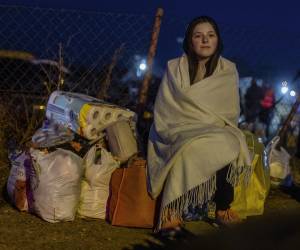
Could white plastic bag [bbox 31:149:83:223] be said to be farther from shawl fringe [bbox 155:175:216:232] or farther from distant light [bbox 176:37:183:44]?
distant light [bbox 176:37:183:44]

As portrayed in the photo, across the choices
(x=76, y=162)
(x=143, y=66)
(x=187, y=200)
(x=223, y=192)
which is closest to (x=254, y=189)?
(x=223, y=192)

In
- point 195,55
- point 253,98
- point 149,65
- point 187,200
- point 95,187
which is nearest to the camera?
point 187,200

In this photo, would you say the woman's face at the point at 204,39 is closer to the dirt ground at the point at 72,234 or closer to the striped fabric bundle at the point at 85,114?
the striped fabric bundle at the point at 85,114

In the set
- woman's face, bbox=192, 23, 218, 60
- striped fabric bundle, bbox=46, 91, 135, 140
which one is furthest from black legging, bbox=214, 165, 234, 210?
striped fabric bundle, bbox=46, 91, 135, 140

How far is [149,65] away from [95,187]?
5.23ft

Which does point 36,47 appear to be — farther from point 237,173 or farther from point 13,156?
point 237,173

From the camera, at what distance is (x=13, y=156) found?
4.81m

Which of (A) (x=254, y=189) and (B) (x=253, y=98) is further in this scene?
(B) (x=253, y=98)

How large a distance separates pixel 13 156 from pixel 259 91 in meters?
5.84

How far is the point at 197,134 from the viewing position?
3.96m

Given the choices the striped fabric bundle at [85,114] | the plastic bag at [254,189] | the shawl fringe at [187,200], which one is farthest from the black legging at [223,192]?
the striped fabric bundle at [85,114]

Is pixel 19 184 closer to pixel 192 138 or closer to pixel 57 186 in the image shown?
pixel 57 186

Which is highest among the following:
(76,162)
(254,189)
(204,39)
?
(204,39)

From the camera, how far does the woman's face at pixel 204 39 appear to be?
4305 mm
